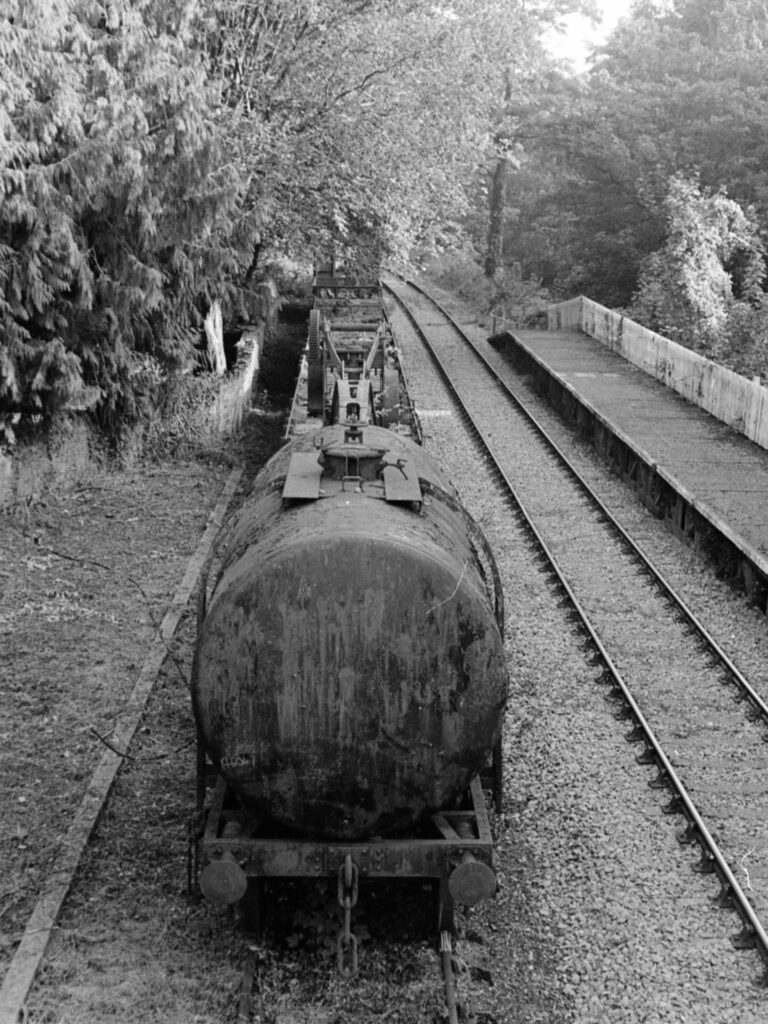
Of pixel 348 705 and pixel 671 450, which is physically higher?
pixel 348 705

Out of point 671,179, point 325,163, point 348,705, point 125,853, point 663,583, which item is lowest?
point 125,853

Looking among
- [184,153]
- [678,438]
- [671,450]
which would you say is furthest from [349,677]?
[678,438]

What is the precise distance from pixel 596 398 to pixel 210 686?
18.9 meters

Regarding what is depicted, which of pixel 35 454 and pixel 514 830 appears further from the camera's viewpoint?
pixel 35 454

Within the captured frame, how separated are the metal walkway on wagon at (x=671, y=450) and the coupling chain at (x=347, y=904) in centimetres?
848

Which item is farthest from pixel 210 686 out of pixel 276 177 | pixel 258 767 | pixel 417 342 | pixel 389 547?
pixel 417 342

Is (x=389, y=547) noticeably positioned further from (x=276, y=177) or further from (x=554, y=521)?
(x=276, y=177)

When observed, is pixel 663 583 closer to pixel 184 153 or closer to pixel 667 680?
pixel 667 680

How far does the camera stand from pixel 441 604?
6.17 metres

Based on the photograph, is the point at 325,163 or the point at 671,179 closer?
the point at 325,163

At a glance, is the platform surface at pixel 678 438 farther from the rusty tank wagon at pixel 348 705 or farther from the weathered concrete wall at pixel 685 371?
the rusty tank wagon at pixel 348 705

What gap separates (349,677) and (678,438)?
51.8 ft

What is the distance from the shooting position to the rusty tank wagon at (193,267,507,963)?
611 cm

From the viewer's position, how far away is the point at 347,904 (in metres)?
6.26
